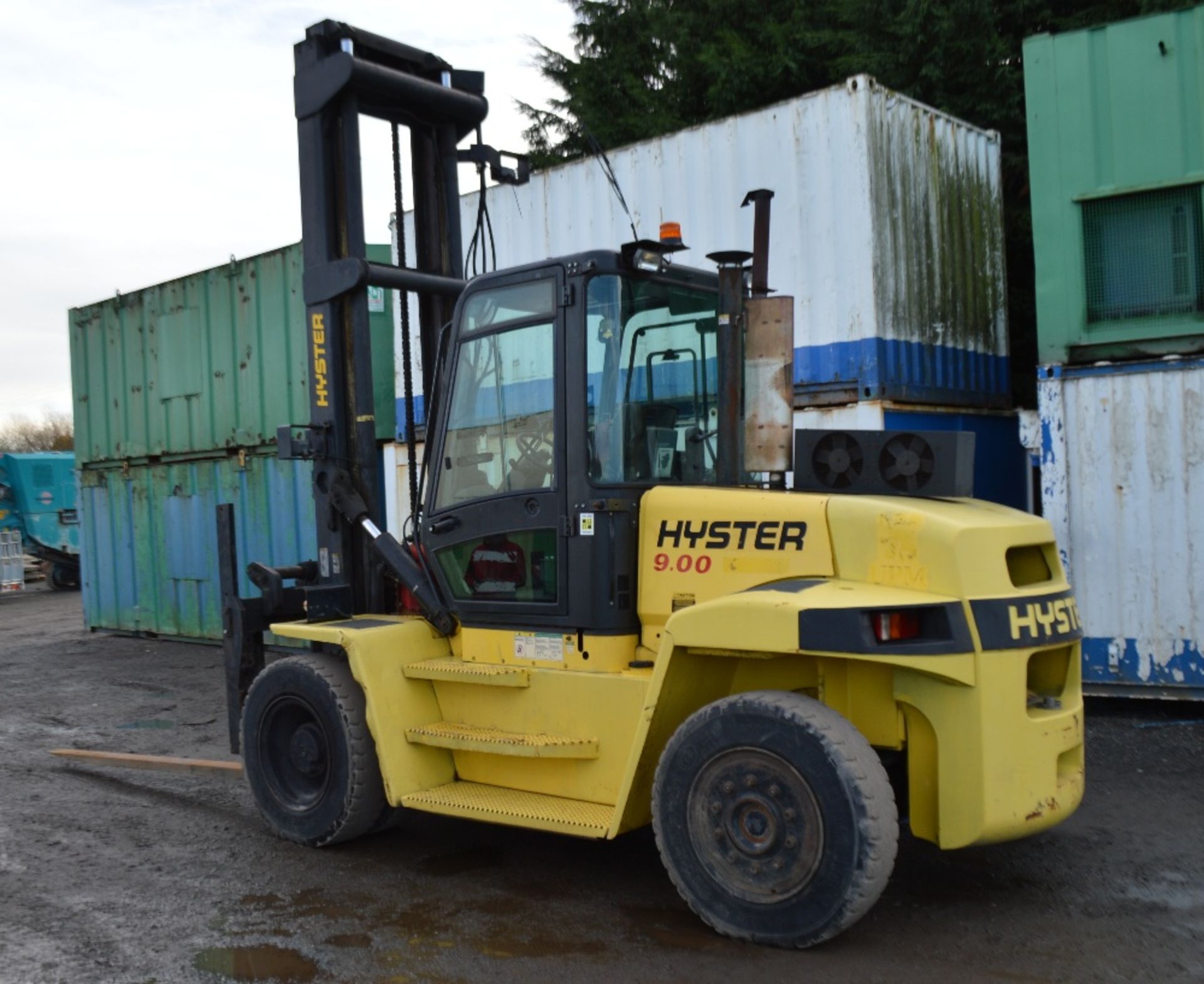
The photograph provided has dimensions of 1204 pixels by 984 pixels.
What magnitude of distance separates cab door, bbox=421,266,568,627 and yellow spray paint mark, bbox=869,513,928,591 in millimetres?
1230

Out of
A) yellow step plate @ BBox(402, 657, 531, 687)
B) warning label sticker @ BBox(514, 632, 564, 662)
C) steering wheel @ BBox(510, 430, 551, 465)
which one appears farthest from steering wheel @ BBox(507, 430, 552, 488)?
yellow step plate @ BBox(402, 657, 531, 687)

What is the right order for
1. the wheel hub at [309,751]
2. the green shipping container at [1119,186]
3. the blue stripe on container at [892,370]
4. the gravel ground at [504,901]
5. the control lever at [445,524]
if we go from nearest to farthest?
the gravel ground at [504,901] < the control lever at [445,524] < the wheel hub at [309,751] < the green shipping container at [1119,186] < the blue stripe on container at [892,370]

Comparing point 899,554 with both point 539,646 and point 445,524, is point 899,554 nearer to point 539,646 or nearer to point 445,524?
point 539,646

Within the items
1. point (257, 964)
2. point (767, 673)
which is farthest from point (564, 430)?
point (257, 964)

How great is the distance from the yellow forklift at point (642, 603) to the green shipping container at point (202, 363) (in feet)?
16.5

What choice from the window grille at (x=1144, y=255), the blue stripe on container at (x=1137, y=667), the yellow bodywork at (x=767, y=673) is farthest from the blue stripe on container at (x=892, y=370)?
the yellow bodywork at (x=767, y=673)

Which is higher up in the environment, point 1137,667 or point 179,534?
point 179,534

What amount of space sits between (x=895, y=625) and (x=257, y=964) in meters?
2.37

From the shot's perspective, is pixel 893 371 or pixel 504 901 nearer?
pixel 504 901

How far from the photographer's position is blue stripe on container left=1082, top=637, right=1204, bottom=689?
7.37m

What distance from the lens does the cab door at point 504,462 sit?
4852 millimetres

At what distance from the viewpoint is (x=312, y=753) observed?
546 centimetres

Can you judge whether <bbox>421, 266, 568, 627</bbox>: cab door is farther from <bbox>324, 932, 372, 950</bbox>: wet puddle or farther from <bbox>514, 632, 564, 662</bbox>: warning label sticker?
<bbox>324, 932, 372, 950</bbox>: wet puddle

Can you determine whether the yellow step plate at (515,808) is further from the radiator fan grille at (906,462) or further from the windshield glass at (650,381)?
the radiator fan grille at (906,462)
